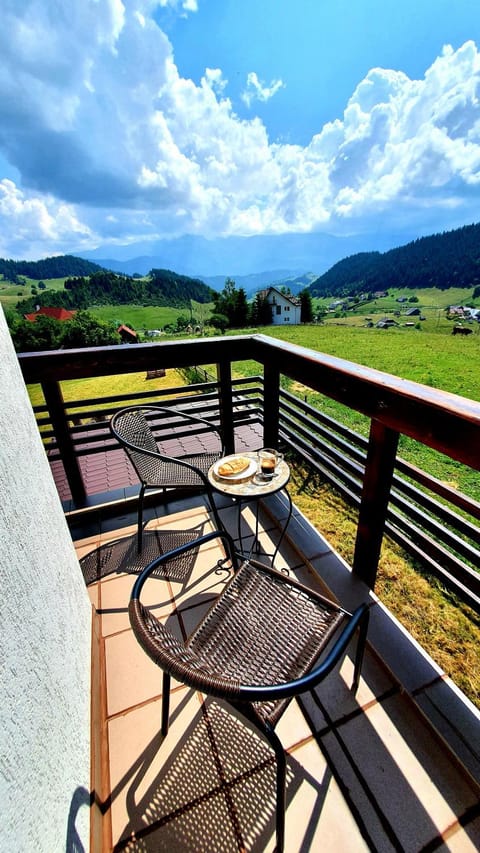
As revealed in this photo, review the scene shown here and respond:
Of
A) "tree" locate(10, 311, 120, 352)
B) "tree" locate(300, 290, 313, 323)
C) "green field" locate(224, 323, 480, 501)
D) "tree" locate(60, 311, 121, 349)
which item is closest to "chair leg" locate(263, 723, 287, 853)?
"green field" locate(224, 323, 480, 501)

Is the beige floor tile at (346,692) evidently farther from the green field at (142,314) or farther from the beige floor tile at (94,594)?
the green field at (142,314)

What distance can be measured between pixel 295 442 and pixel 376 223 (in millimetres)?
223488

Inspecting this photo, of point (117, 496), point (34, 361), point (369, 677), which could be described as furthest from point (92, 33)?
point (369, 677)

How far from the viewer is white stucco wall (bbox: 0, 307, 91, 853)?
0.63 metres

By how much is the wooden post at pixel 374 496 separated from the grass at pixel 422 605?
0.49 m

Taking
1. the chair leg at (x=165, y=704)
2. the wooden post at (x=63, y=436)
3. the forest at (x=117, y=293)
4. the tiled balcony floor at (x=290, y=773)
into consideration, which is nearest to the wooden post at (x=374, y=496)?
the tiled balcony floor at (x=290, y=773)

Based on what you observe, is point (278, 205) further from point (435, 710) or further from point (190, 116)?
point (435, 710)

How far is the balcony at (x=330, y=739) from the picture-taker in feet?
3.18

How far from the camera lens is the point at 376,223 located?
18275cm

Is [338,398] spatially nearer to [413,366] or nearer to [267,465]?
[267,465]

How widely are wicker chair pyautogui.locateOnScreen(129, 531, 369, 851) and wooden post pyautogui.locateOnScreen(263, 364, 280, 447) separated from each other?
122cm

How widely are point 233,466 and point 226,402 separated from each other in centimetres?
84

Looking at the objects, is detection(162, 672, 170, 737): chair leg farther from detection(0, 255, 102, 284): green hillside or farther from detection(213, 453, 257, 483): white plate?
detection(0, 255, 102, 284): green hillside

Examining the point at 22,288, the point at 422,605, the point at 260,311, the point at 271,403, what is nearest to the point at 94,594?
the point at 271,403
